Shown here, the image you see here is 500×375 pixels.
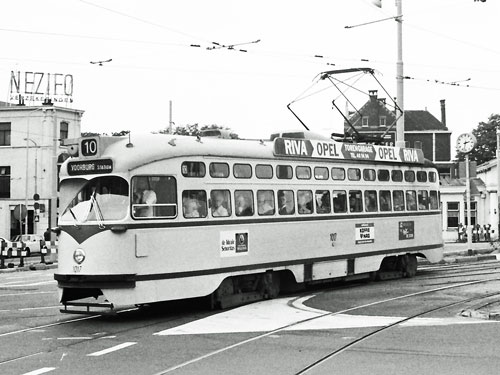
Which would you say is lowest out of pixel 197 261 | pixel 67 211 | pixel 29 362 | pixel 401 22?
pixel 29 362

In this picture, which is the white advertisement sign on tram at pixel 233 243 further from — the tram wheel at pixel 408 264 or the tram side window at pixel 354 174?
the tram wheel at pixel 408 264

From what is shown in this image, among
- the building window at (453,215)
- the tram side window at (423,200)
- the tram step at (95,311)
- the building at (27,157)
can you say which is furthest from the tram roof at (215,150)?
the building at (27,157)

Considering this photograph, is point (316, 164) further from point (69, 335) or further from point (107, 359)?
point (107, 359)

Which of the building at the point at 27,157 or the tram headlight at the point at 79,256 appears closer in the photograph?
the tram headlight at the point at 79,256

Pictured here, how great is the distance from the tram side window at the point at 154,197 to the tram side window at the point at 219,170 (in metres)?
1.03

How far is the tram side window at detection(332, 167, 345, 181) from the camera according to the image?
1852 centimetres

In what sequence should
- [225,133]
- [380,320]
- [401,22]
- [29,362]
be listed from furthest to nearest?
[401,22] < [225,133] < [380,320] < [29,362]

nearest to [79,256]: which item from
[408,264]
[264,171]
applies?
[264,171]

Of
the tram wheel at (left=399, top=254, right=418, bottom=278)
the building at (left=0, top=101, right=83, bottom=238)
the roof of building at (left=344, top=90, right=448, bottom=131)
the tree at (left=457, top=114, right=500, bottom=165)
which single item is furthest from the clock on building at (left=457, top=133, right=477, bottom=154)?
the tree at (left=457, top=114, right=500, bottom=165)

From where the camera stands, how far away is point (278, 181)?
16.9 metres

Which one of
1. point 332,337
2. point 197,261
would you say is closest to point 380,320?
point 332,337

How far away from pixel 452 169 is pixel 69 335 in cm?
7746

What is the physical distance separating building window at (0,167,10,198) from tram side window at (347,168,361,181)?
4343cm

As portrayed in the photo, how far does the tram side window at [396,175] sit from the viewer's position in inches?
818
